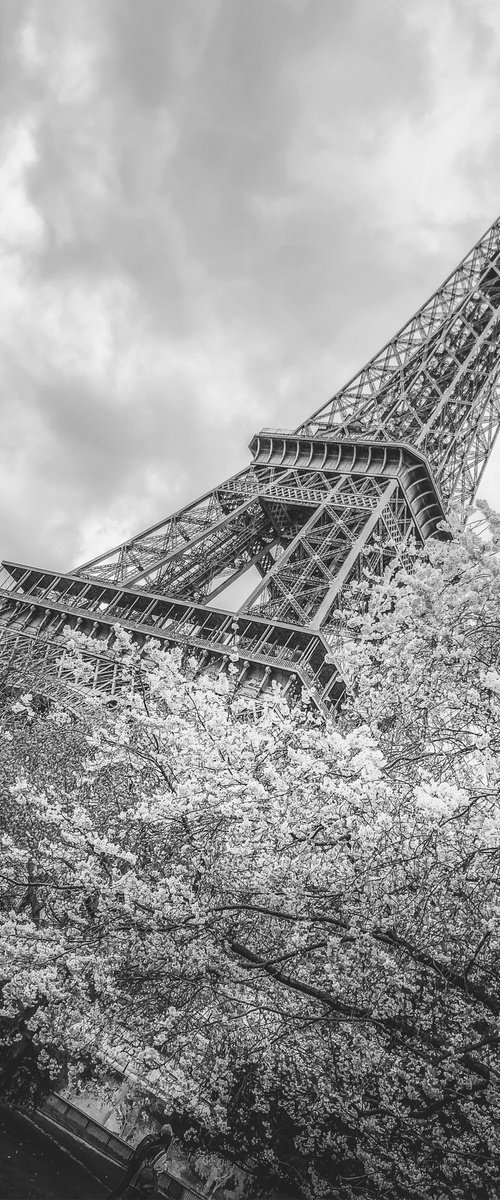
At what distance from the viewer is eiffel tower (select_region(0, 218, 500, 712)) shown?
31.0 m

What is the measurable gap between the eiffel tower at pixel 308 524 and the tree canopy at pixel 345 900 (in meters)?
17.4

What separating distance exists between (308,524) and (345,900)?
3065 centimetres

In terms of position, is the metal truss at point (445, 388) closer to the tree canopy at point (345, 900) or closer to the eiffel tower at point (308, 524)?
the eiffel tower at point (308, 524)

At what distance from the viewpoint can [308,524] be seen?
123 feet

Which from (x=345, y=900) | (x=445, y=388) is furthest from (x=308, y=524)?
(x=345, y=900)

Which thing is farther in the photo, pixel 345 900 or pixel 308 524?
pixel 308 524

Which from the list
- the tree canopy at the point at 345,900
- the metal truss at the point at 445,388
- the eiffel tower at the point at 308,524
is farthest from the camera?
the metal truss at the point at 445,388

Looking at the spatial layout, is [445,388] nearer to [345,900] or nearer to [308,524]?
[308,524]

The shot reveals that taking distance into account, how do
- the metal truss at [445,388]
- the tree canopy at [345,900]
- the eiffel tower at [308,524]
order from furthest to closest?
the metal truss at [445,388]
the eiffel tower at [308,524]
the tree canopy at [345,900]

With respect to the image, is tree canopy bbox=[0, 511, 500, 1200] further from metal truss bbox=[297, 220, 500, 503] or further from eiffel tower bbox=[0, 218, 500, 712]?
metal truss bbox=[297, 220, 500, 503]

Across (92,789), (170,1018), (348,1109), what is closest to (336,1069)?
(348,1109)

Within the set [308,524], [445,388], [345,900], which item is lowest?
[345,900]

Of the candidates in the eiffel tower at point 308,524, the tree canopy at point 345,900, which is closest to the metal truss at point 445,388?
the eiffel tower at point 308,524

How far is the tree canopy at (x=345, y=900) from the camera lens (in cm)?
738
